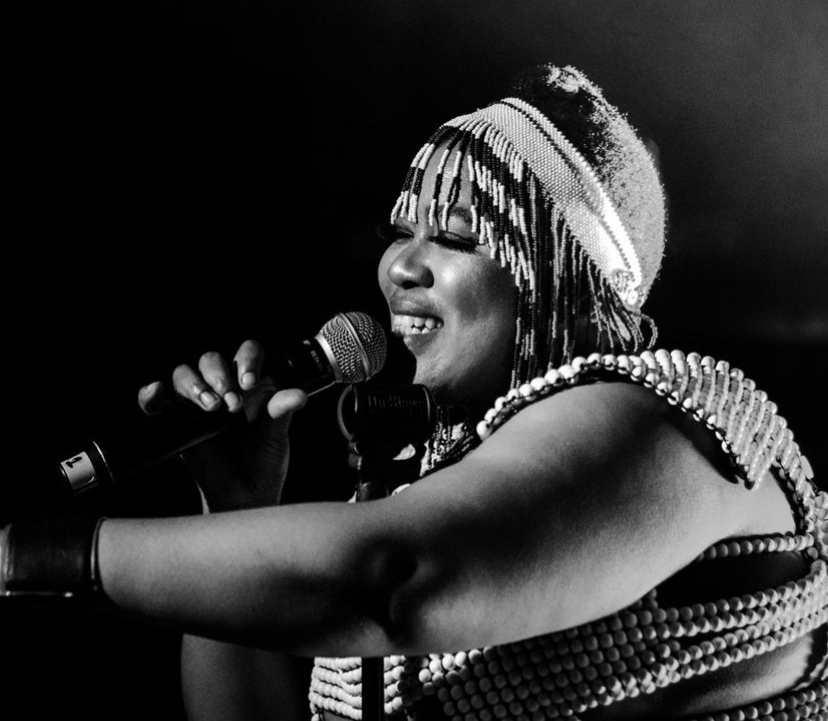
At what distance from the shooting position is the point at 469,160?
4.44 feet

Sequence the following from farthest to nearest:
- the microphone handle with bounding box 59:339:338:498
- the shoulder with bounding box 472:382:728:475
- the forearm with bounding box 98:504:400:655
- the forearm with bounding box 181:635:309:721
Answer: the forearm with bounding box 181:635:309:721, the microphone handle with bounding box 59:339:338:498, the shoulder with bounding box 472:382:728:475, the forearm with bounding box 98:504:400:655

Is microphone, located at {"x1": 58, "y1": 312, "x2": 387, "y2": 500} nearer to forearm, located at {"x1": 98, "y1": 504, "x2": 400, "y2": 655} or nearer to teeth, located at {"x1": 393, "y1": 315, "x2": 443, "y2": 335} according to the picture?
teeth, located at {"x1": 393, "y1": 315, "x2": 443, "y2": 335}

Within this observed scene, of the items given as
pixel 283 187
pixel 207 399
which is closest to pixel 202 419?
pixel 207 399

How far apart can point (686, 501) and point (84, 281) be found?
4.05 feet

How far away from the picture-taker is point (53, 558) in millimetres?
761

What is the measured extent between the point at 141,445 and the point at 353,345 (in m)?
0.33

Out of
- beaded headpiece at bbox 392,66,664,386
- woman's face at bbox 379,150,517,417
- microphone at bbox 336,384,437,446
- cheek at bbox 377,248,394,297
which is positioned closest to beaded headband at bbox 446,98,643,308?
beaded headpiece at bbox 392,66,664,386

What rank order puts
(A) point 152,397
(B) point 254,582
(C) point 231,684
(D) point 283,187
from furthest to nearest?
(D) point 283,187 → (C) point 231,684 → (A) point 152,397 → (B) point 254,582

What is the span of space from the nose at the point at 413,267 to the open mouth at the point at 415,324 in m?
0.05

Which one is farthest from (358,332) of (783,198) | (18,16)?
(783,198)

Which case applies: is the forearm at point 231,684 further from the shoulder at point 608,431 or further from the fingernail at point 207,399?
the shoulder at point 608,431

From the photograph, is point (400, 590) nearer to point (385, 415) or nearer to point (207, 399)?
point (385, 415)

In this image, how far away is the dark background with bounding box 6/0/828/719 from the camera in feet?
5.39

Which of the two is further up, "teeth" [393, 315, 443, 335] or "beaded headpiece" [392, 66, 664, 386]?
"beaded headpiece" [392, 66, 664, 386]
